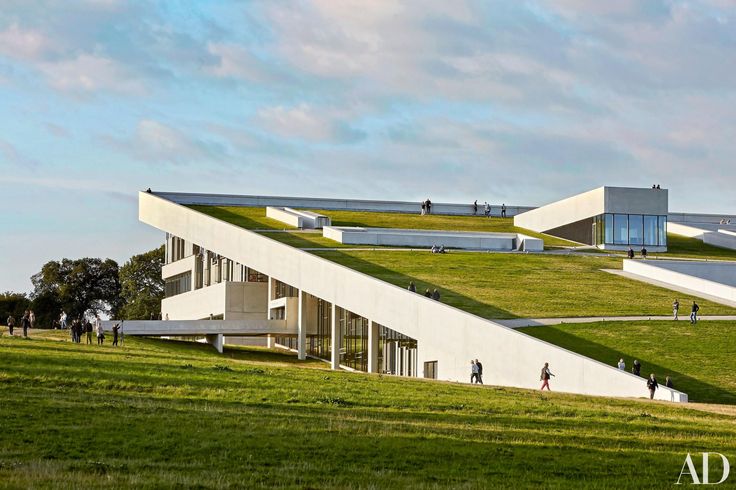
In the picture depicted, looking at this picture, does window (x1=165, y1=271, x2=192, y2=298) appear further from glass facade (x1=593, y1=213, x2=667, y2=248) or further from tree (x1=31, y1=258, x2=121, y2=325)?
glass facade (x1=593, y1=213, x2=667, y2=248)

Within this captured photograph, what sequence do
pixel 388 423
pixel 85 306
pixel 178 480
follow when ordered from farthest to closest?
pixel 85 306 < pixel 388 423 < pixel 178 480

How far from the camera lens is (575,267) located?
203ft

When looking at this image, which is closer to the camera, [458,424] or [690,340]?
[458,424]

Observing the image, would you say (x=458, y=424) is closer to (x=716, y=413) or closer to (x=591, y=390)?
(x=716, y=413)

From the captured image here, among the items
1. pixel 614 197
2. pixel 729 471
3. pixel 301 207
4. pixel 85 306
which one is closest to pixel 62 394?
pixel 729 471

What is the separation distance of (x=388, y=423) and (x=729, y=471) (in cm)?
631

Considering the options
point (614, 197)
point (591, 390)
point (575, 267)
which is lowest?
point (591, 390)

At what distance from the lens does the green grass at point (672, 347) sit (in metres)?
35.9

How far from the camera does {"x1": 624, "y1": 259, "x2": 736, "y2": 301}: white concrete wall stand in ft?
187

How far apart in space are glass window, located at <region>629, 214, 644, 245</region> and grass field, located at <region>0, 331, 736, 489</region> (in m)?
44.7

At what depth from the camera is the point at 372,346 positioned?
52.2 meters

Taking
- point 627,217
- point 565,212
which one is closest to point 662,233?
point 627,217

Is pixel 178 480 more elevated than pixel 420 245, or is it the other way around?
pixel 420 245

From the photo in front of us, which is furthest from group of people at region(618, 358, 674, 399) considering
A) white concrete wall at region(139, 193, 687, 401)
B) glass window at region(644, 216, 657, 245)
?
glass window at region(644, 216, 657, 245)
